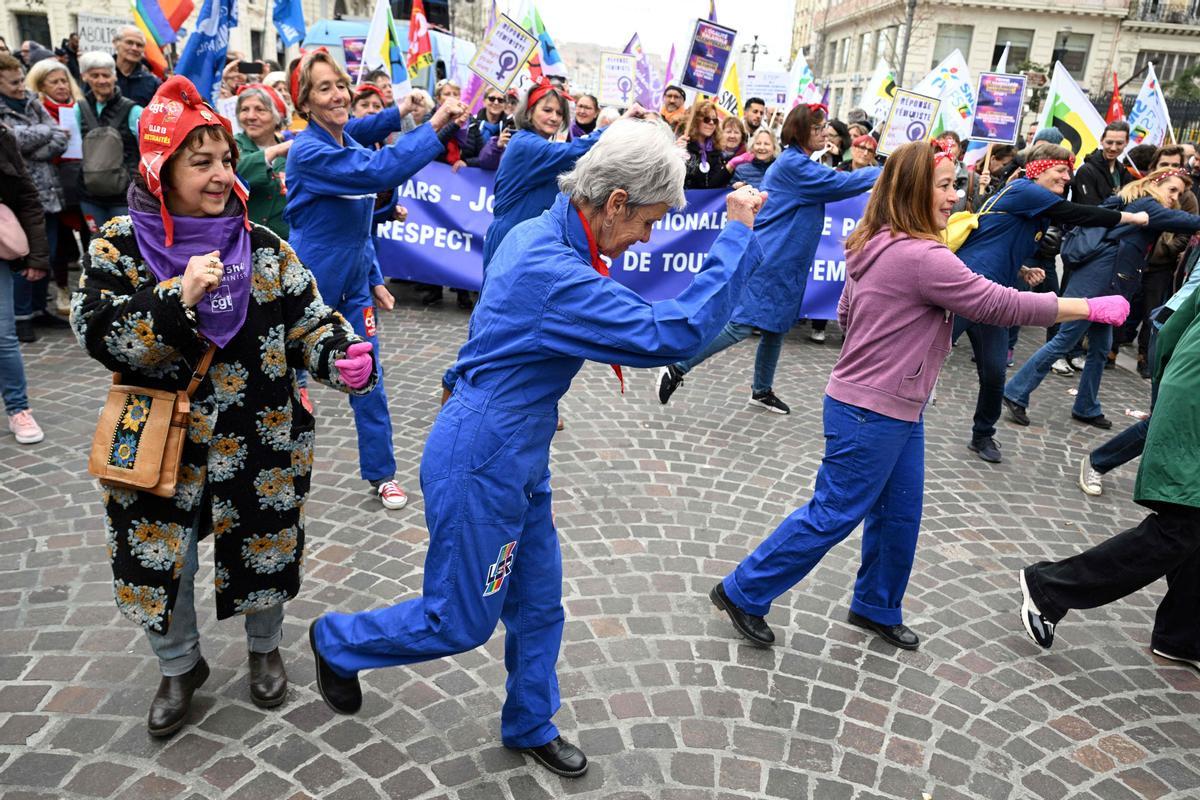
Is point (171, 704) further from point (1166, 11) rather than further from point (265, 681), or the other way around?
point (1166, 11)

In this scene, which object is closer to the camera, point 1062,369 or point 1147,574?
point 1147,574

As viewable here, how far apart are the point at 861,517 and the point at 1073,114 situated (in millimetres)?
8932

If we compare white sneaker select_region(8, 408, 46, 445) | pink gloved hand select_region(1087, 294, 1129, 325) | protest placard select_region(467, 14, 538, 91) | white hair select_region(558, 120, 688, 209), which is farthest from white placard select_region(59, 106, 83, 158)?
pink gloved hand select_region(1087, 294, 1129, 325)

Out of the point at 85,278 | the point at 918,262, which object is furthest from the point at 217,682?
the point at 918,262

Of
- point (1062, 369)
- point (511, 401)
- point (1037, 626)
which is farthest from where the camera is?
point (1062, 369)

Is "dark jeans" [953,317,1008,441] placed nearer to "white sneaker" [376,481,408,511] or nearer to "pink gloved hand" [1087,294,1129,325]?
"pink gloved hand" [1087,294,1129,325]

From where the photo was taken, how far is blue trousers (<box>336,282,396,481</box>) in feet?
14.4

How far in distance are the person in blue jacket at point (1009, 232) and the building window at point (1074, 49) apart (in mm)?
54839

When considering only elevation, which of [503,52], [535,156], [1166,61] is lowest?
[535,156]

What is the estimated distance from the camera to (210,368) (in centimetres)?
246

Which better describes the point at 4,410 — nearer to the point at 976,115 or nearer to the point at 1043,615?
the point at 1043,615

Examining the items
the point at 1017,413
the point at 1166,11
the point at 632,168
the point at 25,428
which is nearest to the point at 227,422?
the point at 632,168

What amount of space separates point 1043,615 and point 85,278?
3.83 metres

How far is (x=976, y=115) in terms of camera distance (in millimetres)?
10430
